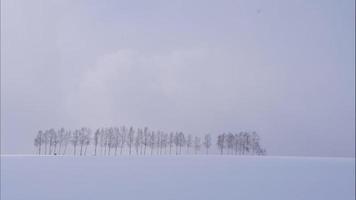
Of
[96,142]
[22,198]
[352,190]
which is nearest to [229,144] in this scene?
[96,142]

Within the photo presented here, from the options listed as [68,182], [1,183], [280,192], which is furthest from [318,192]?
[1,183]

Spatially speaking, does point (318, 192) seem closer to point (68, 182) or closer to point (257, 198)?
point (257, 198)

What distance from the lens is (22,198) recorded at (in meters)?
17.2

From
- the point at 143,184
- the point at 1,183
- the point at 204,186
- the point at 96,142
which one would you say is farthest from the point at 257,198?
the point at 96,142

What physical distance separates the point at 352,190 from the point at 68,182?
1590 centimetres

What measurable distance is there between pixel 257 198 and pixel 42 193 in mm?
9408

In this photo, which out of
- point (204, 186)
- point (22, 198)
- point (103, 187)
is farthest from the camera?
point (204, 186)

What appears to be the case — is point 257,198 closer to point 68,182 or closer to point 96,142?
point 68,182

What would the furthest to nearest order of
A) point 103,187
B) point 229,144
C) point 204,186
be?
1. point 229,144
2. point 204,186
3. point 103,187

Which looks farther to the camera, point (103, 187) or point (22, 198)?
point (103, 187)

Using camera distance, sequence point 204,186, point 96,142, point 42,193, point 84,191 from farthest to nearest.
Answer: point 96,142
point 204,186
point 84,191
point 42,193

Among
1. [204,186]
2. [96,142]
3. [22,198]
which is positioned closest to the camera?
[22,198]

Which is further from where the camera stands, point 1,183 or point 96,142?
point 96,142

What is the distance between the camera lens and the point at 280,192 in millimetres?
22516
